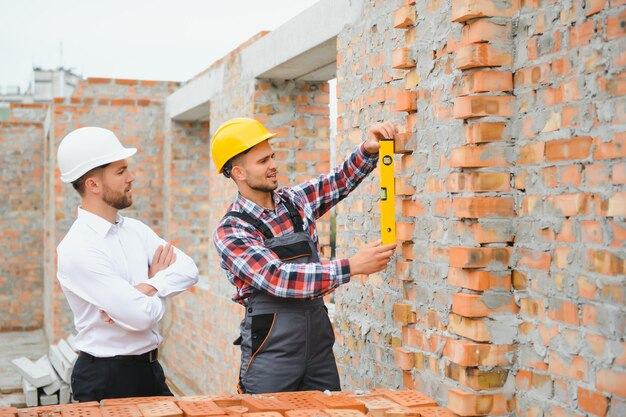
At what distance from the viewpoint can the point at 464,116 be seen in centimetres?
279

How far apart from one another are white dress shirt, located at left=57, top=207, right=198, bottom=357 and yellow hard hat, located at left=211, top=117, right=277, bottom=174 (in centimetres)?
55

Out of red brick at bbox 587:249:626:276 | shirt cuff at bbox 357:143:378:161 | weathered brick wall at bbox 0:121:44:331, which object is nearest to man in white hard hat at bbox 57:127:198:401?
shirt cuff at bbox 357:143:378:161

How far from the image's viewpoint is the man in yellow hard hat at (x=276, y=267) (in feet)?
10.5

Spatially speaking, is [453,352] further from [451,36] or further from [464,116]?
[451,36]

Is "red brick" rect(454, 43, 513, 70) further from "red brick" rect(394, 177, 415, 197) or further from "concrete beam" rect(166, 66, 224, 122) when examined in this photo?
"concrete beam" rect(166, 66, 224, 122)

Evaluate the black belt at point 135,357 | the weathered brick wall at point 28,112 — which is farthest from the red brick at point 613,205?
the weathered brick wall at point 28,112

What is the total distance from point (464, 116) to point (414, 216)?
1.99 ft

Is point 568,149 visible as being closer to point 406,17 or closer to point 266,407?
point 406,17

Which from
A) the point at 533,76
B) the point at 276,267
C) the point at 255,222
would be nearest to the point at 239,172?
the point at 255,222

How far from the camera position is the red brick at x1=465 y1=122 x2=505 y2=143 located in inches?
108

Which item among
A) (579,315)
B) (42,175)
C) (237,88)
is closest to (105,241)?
(579,315)

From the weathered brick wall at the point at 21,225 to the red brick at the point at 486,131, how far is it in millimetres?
11294

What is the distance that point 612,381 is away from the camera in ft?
7.63

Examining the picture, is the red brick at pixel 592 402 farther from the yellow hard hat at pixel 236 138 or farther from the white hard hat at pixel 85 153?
the white hard hat at pixel 85 153
